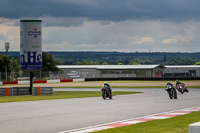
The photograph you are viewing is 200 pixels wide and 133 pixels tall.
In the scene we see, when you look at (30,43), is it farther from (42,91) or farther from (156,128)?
(156,128)

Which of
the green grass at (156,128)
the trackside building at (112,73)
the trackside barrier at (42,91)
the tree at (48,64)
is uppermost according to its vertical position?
the tree at (48,64)

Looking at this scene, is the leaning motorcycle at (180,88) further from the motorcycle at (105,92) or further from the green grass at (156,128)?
the green grass at (156,128)

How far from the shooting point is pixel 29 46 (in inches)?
1554

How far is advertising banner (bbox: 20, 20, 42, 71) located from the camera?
128 feet

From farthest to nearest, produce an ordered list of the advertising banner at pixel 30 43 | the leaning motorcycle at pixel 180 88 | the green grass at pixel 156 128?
the advertising banner at pixel 30 43 < the leaning motorcycle at pixel 180 88 < the green grass at pixel 156 128

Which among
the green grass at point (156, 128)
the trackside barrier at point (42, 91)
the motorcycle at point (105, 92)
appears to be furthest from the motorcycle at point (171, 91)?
the green grass at point (156, 128)

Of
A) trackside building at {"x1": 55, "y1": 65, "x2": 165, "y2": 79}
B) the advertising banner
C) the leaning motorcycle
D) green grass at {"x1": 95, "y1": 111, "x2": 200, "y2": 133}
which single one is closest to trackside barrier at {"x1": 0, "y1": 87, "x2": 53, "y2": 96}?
the advertising banner

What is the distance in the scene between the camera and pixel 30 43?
3941cm

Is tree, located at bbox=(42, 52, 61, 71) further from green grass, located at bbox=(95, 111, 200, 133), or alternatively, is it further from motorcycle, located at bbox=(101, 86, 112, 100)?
green grass, located at bbox=(95, 111, 200, 133)

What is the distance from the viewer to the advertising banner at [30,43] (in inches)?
1542

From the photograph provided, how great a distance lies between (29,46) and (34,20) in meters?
2.24

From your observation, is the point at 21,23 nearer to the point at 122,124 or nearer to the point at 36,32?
the point at 36,32

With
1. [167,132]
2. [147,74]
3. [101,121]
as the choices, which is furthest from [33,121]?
[147,74]

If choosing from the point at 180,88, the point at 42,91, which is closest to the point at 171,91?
the point at 180,88
